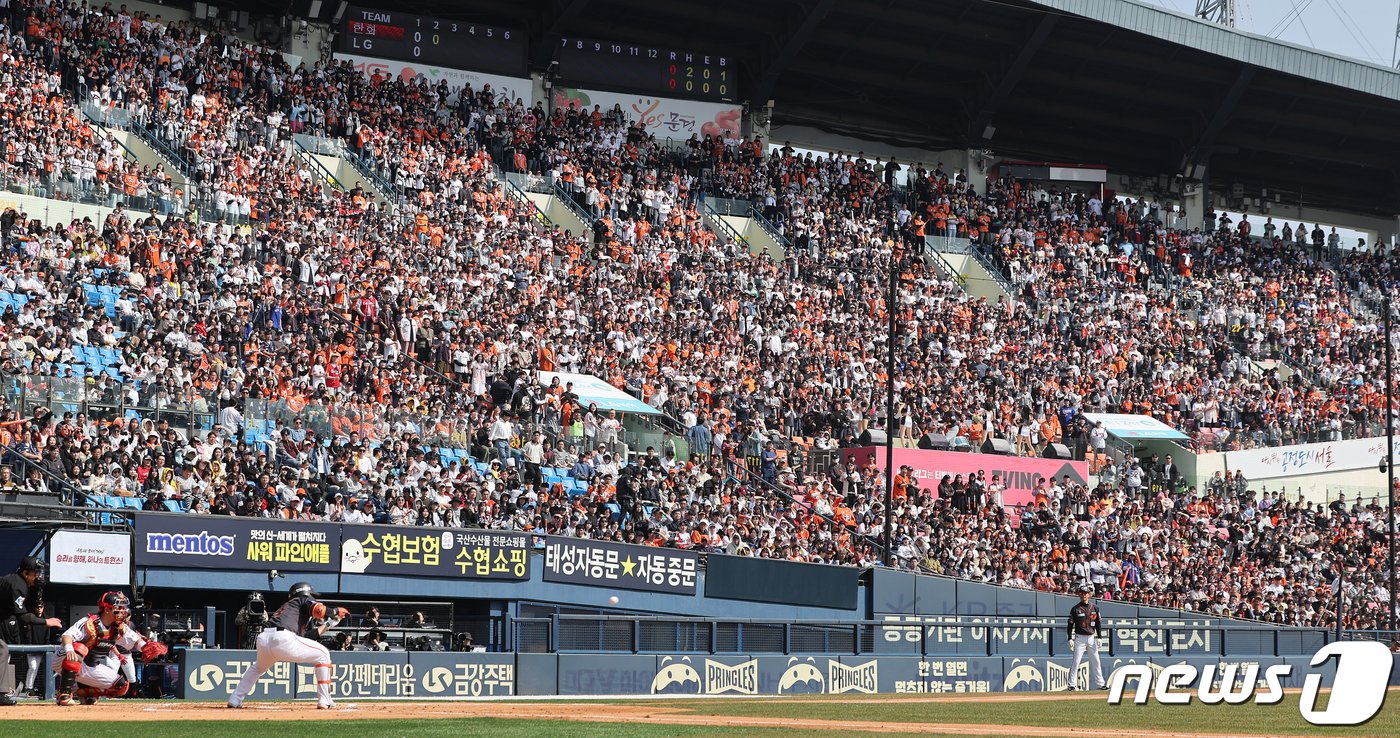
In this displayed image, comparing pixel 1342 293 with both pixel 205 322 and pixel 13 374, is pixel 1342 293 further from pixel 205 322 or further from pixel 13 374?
pixel 13 374

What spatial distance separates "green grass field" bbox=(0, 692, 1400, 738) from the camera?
48.7ft

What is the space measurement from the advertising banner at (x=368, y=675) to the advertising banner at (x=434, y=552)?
3.04m

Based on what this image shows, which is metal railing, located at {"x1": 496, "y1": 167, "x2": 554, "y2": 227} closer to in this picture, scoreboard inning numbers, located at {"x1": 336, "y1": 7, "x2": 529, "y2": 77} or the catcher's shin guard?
scoreboard inning numbers, located at {"x1": 336, "y1": 7, "x2": 529, "y2": 77}

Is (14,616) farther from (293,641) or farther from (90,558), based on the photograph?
(293,641)

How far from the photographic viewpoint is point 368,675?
854 inches

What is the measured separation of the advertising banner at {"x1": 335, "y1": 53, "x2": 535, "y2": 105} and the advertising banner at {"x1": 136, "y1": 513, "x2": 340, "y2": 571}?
2377 cm

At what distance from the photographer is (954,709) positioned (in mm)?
20562

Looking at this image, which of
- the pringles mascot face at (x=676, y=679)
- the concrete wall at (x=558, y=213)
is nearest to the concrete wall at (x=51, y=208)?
the concrete wall at (x=558, y=213)

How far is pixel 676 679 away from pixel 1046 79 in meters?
35.5

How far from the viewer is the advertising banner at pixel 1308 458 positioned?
140ft

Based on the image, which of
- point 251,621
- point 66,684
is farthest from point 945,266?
point 66,684

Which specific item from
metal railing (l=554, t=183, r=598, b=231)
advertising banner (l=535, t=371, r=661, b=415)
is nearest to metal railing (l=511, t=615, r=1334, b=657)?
advertising banner (l=535, t=371, r=661, b=415)

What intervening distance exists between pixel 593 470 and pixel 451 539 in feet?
18.4
